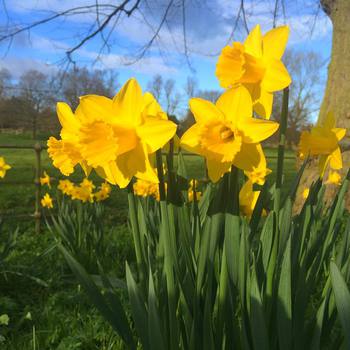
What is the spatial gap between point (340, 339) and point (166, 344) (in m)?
0.49

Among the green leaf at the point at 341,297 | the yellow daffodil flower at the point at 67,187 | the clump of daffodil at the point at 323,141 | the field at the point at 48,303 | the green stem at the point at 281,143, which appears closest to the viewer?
the green leaf at the point at 341,297

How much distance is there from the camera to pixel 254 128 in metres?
0.90

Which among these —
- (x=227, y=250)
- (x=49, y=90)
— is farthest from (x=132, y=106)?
(x=49, y=90)

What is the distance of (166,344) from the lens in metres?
1.06

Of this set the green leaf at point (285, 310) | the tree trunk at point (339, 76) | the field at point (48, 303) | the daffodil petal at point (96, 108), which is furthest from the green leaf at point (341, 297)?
the tree trunk at point (339, 76)

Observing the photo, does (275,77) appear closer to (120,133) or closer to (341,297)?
(120,133)

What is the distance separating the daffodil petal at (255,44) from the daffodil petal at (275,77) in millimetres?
43

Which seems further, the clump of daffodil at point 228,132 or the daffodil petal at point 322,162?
the daffodil petal at point 322,162

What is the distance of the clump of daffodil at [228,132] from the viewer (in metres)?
0.87

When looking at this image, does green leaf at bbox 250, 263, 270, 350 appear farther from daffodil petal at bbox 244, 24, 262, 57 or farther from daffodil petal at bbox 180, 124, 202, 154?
daffodil petal at bbox 244, 24, 262, 57

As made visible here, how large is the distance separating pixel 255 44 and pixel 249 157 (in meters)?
0.27

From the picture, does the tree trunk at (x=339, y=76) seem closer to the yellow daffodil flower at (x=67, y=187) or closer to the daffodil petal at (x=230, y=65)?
the yellow daffodil flower at (x=67, y=187)

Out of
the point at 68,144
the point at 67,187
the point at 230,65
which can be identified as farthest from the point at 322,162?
the point at 67,187

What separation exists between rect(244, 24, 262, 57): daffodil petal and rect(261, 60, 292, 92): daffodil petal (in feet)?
0.14
